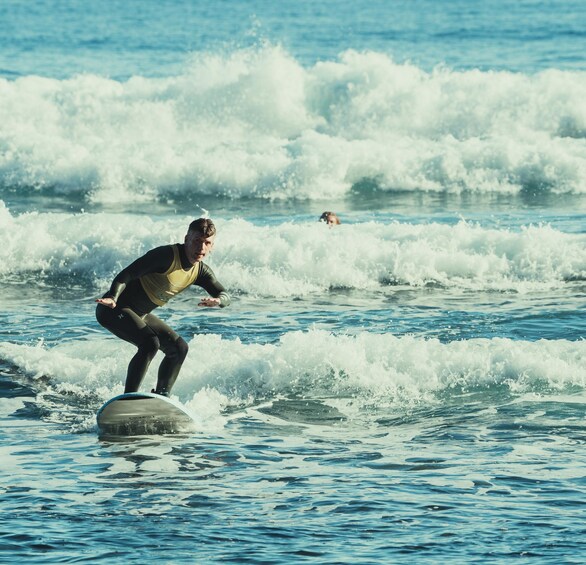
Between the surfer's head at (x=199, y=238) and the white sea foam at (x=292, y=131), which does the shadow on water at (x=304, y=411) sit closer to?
the surfer's head at (x=199, y=238)

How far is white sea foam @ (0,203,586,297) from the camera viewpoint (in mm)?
17422

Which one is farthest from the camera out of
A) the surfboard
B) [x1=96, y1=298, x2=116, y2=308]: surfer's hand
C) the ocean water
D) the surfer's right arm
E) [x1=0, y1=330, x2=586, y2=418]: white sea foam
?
[x1=0, y1=330, x2=586, y2=418]: white sea foam

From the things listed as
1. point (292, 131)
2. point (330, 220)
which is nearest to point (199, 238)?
point (330, 220)

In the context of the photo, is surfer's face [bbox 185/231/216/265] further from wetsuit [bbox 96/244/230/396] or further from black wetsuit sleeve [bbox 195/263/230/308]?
black wetsuit sleeve [bbox 195/263/230/308]

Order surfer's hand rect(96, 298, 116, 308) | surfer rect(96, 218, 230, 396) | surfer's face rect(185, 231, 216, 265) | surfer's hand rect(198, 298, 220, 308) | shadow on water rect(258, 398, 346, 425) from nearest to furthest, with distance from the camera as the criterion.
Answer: surfer's hand rect(96, 298, 116, 308) < surfer's hand rect(198, 298, 220, 308) < surfer's face rect(185, 231, 216, 265) < surfer rect(96, 218, 230, 396) < shadow on water rect(258, 398, 346, 425)

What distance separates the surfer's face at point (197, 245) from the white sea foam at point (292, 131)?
15795mm

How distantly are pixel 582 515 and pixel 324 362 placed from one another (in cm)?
462

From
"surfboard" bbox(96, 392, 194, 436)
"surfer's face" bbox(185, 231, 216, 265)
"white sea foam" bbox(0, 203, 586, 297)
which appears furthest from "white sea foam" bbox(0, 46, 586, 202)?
"surfer's face" bbox(185, 231, 216, 265)

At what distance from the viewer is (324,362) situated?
12383mm

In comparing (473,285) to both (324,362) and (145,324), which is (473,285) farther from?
(145,324)

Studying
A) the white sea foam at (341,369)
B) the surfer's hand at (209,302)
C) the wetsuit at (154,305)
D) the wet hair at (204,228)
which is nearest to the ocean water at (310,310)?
the white sea foam at (341,369)

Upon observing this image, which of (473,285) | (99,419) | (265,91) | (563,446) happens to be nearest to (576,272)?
(473,285)

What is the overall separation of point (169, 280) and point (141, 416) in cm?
120

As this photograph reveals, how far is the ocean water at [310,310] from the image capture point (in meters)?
8.23
